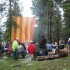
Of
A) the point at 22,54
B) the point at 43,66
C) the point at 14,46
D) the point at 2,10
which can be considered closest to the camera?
the point at 43,66

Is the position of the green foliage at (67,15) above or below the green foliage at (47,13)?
below

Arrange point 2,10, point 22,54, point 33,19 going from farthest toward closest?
point 2,10, point 33,19, point 22,54

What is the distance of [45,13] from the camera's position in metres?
52.0

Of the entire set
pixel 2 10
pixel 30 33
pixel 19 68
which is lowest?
pixel 19 68

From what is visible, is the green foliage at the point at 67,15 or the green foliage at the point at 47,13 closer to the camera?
the green foliage at the point at 67,15

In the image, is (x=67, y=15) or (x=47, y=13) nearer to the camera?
(x=67, y=15)

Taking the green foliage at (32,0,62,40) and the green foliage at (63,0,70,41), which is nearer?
the green foliage at (63,0,70,41)

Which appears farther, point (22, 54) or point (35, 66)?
point (22, 54)

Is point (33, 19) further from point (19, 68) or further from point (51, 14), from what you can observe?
point (51, 14)

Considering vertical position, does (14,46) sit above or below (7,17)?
below

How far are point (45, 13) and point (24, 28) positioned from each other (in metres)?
19.8

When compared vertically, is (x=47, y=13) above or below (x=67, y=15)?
above

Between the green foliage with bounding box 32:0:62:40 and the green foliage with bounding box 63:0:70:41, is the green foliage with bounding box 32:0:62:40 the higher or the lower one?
the higher one

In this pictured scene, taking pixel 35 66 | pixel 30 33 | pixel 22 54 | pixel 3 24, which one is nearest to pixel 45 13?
pixel 3 24
